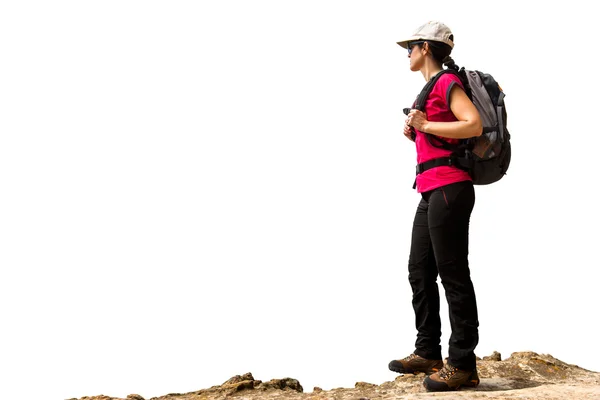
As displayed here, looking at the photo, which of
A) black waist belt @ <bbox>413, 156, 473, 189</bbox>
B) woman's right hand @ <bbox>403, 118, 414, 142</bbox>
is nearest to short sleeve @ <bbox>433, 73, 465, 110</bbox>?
black waist belt @ <bbox>413, 156, 473, 189</bbox>

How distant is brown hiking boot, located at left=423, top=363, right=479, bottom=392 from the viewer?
6.87 metres

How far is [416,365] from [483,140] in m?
2.24

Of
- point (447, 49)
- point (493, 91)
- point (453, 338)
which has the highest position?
point (447, 49)

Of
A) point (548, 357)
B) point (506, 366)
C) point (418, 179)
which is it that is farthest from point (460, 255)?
point (548, 357)

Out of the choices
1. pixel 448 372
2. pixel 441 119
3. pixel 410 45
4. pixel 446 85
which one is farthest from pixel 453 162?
pixel 448 372

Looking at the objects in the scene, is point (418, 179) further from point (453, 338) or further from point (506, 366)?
point (506, 366)

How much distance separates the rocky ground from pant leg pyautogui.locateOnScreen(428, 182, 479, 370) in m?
0.42

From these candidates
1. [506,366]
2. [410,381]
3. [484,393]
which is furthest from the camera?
[506,366]

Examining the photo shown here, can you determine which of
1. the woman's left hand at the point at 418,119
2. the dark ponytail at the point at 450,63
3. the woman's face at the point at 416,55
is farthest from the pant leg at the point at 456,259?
the woman's face at the point at 416,55

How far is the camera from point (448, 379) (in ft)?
22.5

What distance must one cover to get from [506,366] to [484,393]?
153 cm

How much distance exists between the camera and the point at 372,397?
23.3 feet

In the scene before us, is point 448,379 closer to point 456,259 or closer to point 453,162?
point 456,259

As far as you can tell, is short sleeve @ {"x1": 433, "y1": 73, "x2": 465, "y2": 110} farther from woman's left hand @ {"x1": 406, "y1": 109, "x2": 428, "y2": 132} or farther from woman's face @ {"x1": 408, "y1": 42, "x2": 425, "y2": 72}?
woman's face @ {"x1": 408, "y1": 42, "x2": 425, "y2": 72}
